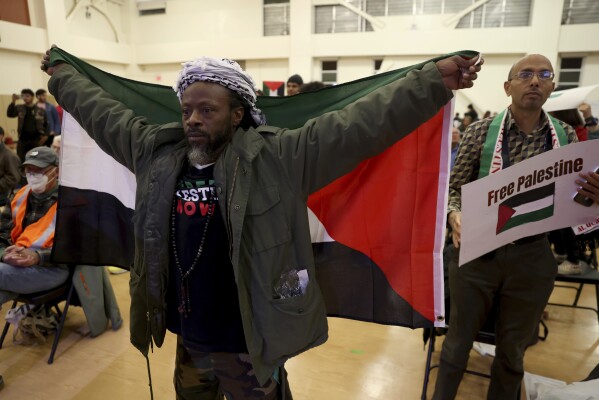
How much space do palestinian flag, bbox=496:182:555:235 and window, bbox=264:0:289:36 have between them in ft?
39.6

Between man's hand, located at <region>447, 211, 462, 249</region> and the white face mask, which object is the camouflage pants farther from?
the white face mask

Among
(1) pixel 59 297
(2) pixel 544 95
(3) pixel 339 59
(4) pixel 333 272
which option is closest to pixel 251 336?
(4) pixel 333 272

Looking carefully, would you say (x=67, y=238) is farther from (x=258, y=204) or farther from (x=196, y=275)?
(x=258, y=204)

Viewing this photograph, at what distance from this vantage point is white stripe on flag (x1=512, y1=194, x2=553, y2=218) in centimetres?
160

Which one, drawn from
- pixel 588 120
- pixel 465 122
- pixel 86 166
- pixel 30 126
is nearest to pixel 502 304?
pixel 86 166

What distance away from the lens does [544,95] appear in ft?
5.47

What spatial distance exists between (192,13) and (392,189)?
45.1 feet

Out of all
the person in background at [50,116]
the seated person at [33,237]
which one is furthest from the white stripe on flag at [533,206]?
the person in background at [50,116]

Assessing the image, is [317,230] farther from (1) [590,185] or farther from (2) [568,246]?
(2) [568,246]

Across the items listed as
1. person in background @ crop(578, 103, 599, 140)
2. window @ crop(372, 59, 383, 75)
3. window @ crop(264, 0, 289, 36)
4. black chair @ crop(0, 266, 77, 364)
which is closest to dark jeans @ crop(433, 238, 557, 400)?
black chair @ crop(0, 266, 77, 364)

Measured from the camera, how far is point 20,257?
245 cm

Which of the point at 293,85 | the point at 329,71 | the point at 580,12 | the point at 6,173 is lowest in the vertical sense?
the point at 6,173

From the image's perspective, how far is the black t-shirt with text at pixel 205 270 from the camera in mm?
1275

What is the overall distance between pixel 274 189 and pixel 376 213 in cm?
55
